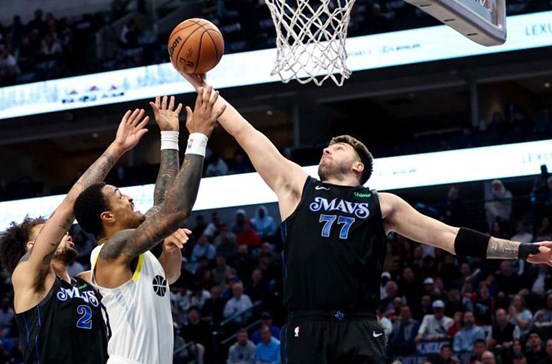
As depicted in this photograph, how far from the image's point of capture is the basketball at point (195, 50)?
5098 millimetres

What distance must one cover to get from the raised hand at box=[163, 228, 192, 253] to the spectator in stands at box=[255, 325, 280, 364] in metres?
7.13

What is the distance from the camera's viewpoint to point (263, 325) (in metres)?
12.3

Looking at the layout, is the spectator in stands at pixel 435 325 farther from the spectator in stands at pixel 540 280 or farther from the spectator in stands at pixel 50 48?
the spectator in stands at pixel 50 48

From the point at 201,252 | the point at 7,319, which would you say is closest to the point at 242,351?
the point at 201,252

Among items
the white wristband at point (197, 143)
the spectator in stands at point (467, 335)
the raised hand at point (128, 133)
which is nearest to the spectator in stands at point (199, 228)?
the spectator in stands at point (467, 335)

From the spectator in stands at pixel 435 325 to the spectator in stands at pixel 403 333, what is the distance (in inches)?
3.8

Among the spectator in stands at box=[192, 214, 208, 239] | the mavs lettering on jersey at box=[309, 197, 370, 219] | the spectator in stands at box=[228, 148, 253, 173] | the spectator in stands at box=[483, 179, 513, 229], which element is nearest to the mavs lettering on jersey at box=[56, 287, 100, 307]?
the mavs lettering on jersey at box=[309, 197, 370, 219]

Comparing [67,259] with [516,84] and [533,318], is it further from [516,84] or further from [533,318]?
[516,84]

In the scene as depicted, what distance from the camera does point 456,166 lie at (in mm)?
17000

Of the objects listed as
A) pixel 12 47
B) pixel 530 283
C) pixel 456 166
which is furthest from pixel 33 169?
pixel 530 283

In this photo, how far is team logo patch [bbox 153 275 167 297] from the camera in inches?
185

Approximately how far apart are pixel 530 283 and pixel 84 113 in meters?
11.0

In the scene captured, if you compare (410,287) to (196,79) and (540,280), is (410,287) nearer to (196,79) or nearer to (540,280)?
(540,280)

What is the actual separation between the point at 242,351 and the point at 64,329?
308 inches
